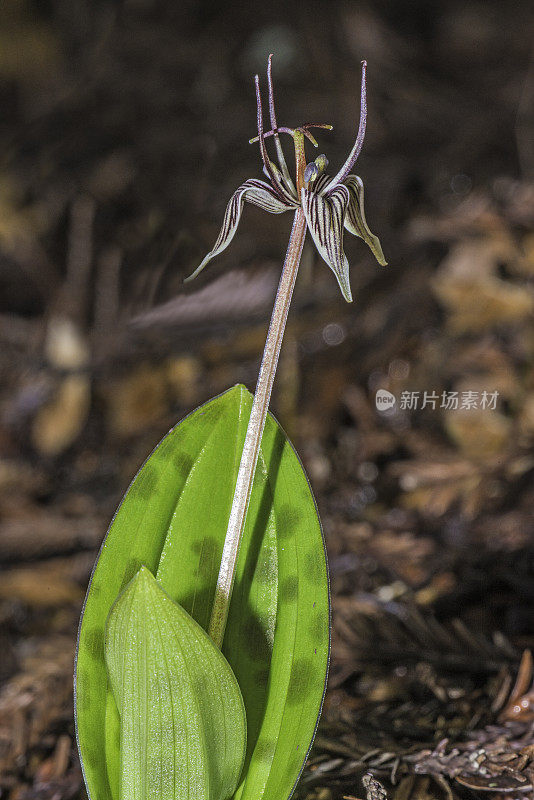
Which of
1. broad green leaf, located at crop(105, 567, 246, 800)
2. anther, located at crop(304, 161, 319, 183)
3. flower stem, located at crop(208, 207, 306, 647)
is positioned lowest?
broad green leaf, located at crop(105, 567, 246, 800)

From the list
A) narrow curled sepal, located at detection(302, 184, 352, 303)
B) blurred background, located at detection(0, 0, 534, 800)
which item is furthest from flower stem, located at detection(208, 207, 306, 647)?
blurred background, located at detection(0, 0, 534, 800)

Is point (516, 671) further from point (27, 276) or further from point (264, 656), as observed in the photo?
point (27, 276)

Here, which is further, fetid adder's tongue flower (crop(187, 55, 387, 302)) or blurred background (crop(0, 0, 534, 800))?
blurred background (crop(0, 0, 534, 800))

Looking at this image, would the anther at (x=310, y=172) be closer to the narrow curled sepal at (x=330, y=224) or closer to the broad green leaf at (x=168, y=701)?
the narrow curled sepal at (x=330, y=224)

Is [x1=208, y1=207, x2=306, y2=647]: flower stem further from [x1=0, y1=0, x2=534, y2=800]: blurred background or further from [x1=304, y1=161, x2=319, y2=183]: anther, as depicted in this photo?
[x1=0, y1=0, x2=534, y2=800]: blurred background

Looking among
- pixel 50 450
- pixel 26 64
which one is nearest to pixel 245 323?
pixel 50 450

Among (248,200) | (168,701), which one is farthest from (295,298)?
(168,701)

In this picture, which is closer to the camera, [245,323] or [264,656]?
[264,656]

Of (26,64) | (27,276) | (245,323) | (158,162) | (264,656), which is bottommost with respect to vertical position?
(264,656)
